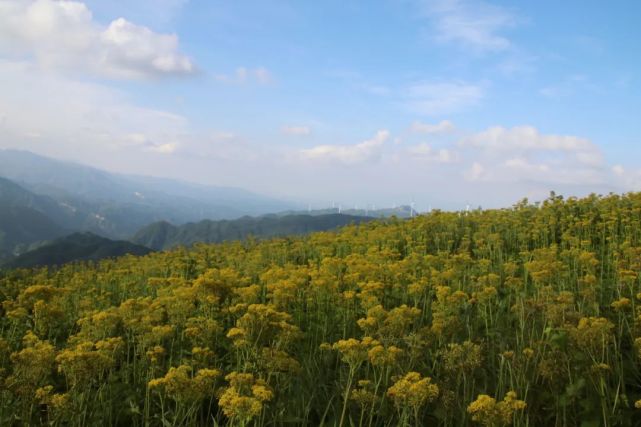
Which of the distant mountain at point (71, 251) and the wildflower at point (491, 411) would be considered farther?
the distant mountain at point (71, 251)

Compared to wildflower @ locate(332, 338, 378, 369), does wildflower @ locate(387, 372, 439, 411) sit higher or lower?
lower

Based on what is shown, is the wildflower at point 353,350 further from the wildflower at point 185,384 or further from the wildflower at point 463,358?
the wildflower at point 185,384

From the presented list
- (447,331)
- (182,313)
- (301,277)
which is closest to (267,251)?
(301,277)

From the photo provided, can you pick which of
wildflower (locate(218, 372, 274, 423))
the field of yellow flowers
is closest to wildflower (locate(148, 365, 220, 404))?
the field of yellow flowers

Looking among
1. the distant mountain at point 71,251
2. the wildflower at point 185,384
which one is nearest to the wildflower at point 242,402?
the wildflower at point 185,384

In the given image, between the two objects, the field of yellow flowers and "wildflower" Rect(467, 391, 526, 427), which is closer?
"wildflower" Rect(467, 391, 526, 427)

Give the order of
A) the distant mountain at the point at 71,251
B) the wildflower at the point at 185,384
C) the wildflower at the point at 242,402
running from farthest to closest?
the distant mountain at the point at 71,251 → the wildflower at the point at 185,384 → the wildflower at the point at 242,402

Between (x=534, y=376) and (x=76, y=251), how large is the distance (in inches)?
8171

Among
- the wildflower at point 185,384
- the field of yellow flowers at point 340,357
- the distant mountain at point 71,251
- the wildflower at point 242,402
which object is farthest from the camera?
the distant mountain at point 71,251

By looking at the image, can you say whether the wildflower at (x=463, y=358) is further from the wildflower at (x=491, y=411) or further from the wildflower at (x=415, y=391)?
the wildflower at (x=491, y=411)

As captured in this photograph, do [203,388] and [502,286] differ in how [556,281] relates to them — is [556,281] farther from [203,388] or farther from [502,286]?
[203,388]

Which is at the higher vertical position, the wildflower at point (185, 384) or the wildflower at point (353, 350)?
the wildflower at point (353, 350)

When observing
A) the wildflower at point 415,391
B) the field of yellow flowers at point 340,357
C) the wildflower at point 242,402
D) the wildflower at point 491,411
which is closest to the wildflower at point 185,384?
the field of yellow flowers at point 340,357

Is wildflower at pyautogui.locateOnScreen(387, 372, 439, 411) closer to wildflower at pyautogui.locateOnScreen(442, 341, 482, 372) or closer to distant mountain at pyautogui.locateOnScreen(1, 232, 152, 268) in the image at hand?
wildflower at pyautogui.locateOnScreen(442, 341, 482, 372)
